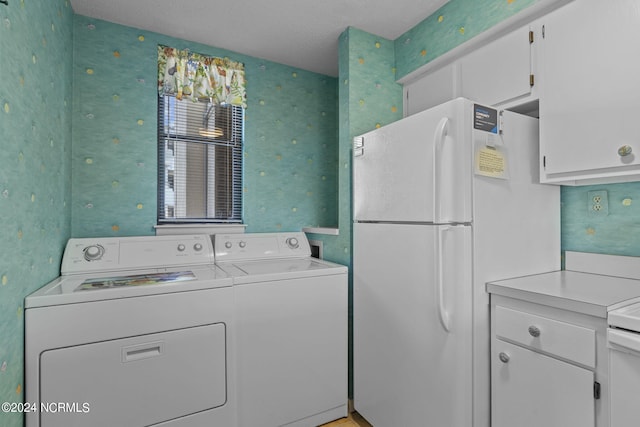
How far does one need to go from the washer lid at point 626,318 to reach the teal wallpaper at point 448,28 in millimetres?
1467

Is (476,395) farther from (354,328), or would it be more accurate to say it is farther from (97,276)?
(97,276)

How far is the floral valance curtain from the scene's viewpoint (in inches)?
95.4

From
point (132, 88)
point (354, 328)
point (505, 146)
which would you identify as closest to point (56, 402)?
point (354, 328)

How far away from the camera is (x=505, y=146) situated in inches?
61.2

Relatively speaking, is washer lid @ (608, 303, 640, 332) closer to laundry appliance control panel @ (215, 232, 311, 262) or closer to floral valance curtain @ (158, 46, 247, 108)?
laundry appliance control panel @ (215, 232, 311, 262)

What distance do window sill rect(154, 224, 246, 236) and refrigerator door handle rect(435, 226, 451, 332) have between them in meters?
1.66

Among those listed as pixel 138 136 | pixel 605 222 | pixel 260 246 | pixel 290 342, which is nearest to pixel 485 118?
pixel 605 222

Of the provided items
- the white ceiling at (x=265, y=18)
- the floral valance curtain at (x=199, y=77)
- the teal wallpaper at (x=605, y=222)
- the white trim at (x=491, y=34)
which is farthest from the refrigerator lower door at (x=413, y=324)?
the floral valance curtain at (x=199, y=77)

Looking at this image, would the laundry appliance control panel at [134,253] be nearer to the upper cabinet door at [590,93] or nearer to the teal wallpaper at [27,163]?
the teal wallpaper at [27,163]

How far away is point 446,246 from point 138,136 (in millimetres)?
2211

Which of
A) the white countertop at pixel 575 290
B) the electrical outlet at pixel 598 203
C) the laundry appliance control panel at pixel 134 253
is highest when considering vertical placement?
the electrical outlet at pixel 598 203

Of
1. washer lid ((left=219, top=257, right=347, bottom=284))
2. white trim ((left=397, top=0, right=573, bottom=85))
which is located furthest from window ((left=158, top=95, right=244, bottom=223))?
white trim ((left=397, top=0, right=573, bottom=85))

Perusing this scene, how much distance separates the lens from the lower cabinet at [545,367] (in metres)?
1.14

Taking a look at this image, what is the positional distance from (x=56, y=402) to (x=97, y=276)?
644mm
